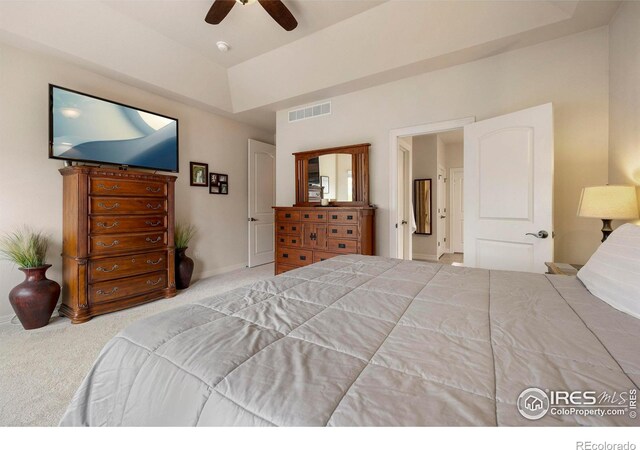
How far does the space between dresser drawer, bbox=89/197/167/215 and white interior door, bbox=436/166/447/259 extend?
5176 mm

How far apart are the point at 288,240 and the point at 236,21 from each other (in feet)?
8.67

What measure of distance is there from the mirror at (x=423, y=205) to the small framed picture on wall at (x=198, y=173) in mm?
4374

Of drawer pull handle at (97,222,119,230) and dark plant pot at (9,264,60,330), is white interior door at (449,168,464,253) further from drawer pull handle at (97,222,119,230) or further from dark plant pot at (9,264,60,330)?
dark plant pot at (9,264,60,330)

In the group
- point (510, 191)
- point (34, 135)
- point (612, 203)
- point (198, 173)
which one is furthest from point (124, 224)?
point (612, 203)

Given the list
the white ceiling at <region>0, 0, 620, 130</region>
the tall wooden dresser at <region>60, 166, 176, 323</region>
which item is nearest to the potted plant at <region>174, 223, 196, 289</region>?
the tall wooden dresser at <region>60, 166, 176, 323</region>

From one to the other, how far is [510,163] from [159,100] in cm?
435

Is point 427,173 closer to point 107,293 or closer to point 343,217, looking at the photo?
point 343,217

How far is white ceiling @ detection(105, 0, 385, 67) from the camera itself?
2674mm

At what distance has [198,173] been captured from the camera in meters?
4.23

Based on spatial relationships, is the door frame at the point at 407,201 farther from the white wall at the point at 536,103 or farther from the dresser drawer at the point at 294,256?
the dresser drawer at the point at 294,256

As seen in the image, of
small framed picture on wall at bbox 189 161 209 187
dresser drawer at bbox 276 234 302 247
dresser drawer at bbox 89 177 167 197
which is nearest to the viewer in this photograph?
dresser drawer at bbox 89 177 167 197

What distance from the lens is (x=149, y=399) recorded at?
2.45ft

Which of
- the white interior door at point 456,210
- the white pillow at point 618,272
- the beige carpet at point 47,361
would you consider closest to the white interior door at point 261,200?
the beige carpet at point 47,361

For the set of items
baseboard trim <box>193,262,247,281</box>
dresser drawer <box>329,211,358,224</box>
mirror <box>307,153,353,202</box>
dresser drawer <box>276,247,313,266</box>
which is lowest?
baseboard trim <box>193,262,247,281</box>
